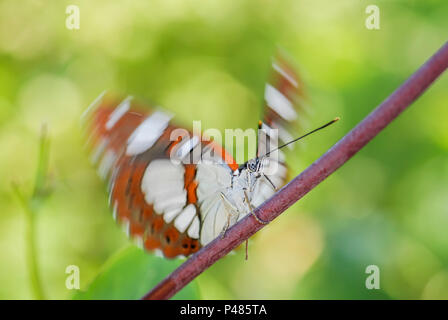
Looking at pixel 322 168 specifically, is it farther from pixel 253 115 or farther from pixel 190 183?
pixel 253 115

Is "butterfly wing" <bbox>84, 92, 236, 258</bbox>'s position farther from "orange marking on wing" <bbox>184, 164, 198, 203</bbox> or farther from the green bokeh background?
the green bokeh background

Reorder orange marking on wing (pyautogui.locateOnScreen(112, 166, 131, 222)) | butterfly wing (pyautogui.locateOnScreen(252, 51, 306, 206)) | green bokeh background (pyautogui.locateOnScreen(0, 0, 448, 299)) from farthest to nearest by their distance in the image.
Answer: green bokeh background (pyautogui.locateOnScreen(0, 0, 448, 299))
orange marking on wing (pyautogui.locateOnScreen(112, 166, 131, 222))
butterfly wing (pyautogui.locateOnScreen(252, 51, 306, 206))

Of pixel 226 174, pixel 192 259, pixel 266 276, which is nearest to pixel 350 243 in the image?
pixel 266 276

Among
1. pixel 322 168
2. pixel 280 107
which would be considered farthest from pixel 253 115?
pixel 322 168

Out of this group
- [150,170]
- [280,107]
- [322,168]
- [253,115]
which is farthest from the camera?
[253,115]

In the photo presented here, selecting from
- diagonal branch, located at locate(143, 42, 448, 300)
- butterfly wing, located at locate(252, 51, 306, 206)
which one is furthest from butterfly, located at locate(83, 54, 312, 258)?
diagonal branch, located at locate(143, 42, 448, 300)

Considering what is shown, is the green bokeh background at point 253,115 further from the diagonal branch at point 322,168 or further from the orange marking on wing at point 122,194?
the diagonal branch at point 322,168
